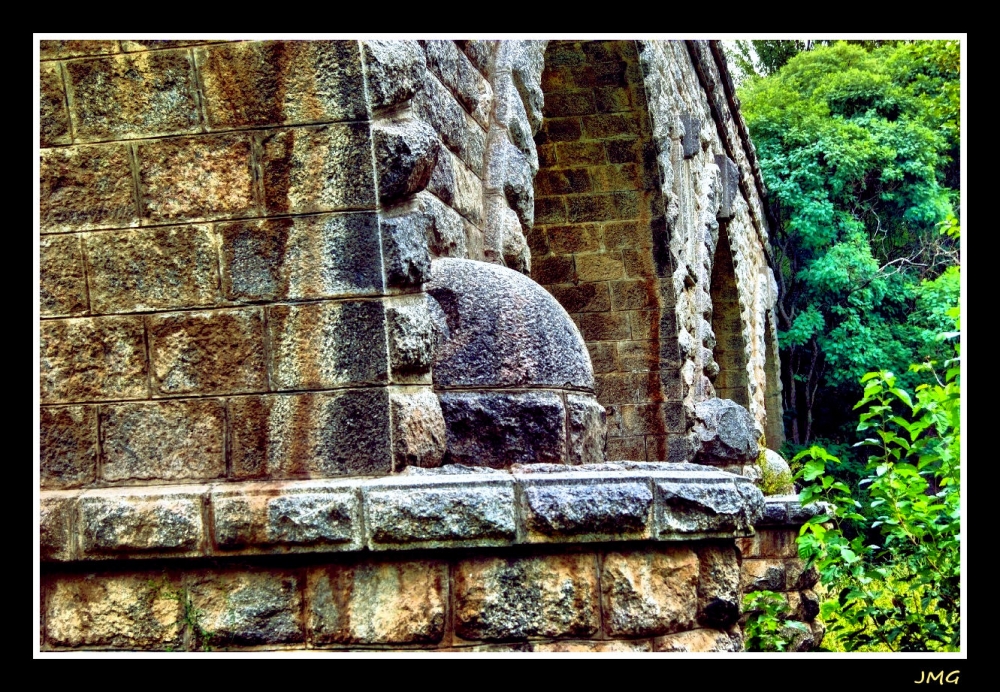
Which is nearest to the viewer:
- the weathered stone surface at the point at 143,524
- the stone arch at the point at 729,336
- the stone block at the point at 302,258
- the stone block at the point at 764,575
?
the weathered stone surface at the point at 143,524

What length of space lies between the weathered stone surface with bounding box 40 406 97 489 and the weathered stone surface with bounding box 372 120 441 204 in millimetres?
1059

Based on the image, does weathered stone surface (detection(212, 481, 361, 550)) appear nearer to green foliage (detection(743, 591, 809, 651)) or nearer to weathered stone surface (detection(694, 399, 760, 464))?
green foliage (detection(743, 591, 809, 651))

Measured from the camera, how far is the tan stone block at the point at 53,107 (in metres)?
3.23

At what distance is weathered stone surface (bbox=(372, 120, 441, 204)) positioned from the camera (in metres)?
3.10

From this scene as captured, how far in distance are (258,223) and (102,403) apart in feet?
2.24

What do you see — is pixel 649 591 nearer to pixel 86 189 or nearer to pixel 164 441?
pixel 164 441

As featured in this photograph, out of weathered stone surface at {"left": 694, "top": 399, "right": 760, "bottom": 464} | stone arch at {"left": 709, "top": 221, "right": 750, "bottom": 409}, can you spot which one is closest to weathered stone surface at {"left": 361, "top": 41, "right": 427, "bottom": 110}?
weathered stone surface at {"left": 694, "top": 399, "right": 760, "bottom": 464}

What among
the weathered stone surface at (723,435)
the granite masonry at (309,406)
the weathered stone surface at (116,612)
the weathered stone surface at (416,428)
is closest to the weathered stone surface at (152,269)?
the granite masonry at (309,406)

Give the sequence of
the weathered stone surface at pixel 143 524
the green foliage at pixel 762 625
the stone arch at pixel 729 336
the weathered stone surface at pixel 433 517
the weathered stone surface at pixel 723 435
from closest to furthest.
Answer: the weathered stone surface at pixel 433 517 → the weathered stone surface at pixel 143 524 → the green foliage at pixel 762 625 → the weathered stone surface at pixel 723 435 → the stone arch at pixel 729 336

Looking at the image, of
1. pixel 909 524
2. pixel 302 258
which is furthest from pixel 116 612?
pixel 909 524

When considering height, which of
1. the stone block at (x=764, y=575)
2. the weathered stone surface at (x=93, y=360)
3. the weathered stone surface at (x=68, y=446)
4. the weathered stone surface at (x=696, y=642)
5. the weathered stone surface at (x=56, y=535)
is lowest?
the stone block at (x=764, y=575)

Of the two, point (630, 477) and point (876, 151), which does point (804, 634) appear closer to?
point (630, 477)

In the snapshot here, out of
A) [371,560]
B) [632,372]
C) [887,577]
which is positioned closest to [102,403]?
[371,560]

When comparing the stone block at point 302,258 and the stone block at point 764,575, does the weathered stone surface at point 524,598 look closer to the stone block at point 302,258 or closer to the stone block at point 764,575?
the stone block at point 302,258
